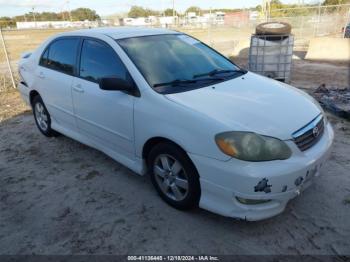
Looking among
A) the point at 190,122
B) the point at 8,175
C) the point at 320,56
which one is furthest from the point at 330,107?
the point at 320,56

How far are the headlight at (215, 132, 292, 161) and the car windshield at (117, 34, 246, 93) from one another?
0.81 m

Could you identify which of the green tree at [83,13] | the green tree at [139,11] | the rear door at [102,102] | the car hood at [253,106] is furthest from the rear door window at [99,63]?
the green tree at [139,11]

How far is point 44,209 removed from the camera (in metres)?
3.46

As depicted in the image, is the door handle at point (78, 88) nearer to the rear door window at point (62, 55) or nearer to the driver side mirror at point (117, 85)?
the rear door window at point (62, 55)

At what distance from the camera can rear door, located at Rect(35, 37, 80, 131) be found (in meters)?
4.27

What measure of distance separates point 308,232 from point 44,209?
8.45ft

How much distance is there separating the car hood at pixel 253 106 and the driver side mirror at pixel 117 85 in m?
0.41

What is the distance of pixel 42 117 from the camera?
5332mm

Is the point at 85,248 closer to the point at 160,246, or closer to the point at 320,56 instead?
the point at 160,246

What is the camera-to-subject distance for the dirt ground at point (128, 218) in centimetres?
283

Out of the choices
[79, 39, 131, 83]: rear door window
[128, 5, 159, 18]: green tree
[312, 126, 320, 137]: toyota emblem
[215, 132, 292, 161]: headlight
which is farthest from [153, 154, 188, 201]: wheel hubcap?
[128, 5, 159, 18]: green tree

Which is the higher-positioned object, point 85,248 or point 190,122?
point 190,122

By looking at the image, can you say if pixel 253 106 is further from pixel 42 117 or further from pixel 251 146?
pixel 42 117

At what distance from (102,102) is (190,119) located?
50.1 inches
